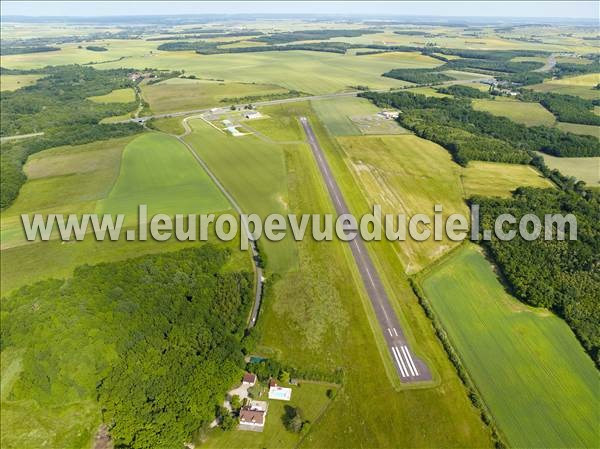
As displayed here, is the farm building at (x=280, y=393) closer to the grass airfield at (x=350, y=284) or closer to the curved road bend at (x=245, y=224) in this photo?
the grass airfield at (x=350, y=284)

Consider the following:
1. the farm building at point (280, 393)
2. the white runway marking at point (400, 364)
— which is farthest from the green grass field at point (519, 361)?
the farm building at point (280, 393)

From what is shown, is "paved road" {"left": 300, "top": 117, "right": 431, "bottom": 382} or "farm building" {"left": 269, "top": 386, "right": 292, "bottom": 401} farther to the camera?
"paved road" {"left": 300, "top": 117, "right": 431, "bottom": 382}

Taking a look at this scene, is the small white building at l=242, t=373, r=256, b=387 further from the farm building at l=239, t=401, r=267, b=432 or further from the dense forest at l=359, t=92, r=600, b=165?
the dense forest at l=359, t=92, r=600, b=165

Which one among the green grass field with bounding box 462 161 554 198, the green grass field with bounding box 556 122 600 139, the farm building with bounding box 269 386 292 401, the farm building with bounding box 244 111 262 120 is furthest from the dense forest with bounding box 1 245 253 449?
the green grass field with bounding box 556 122 600 139

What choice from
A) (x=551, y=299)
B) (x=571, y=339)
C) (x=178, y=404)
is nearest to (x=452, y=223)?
(x=551, y=299)

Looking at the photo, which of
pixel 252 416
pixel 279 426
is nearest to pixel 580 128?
pixel 279 426

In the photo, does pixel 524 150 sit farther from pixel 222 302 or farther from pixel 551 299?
pixel 222 302
